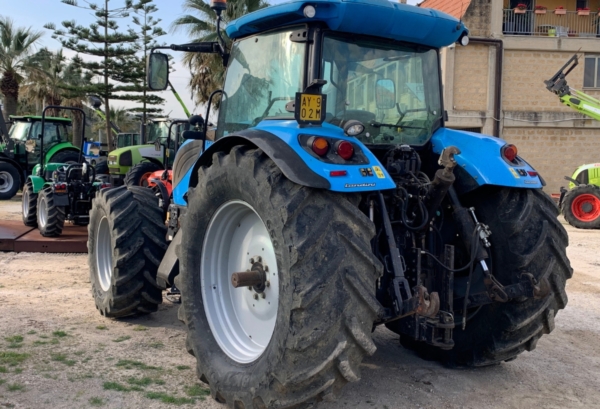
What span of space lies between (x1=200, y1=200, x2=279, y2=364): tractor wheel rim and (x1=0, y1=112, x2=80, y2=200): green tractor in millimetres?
16262

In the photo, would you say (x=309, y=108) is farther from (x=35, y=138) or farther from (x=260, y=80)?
(x=35, y=138)

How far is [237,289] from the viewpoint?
412 centimetres

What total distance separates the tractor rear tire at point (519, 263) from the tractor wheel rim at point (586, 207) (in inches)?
465

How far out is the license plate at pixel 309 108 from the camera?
357 cm

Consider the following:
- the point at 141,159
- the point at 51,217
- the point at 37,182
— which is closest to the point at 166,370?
the point at 51,217

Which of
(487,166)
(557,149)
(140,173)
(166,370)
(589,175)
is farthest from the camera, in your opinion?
(557,149)

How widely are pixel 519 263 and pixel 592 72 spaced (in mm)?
22924

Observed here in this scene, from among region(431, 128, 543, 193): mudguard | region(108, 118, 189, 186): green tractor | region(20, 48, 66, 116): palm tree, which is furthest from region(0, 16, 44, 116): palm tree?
region(431, 128, 543, 193): mudguard

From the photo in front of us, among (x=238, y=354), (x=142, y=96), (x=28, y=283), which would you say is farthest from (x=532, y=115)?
(x=238, y=354)

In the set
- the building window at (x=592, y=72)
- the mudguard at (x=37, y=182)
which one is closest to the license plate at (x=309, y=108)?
the mudguard at (x=37, y=182)

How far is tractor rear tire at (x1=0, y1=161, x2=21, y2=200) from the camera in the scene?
63.3 feet

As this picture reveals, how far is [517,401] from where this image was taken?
4012 mm

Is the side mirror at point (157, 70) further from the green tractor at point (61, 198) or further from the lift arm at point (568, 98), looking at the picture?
the lift arm at point (568, 98)

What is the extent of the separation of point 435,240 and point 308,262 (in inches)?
53.4
